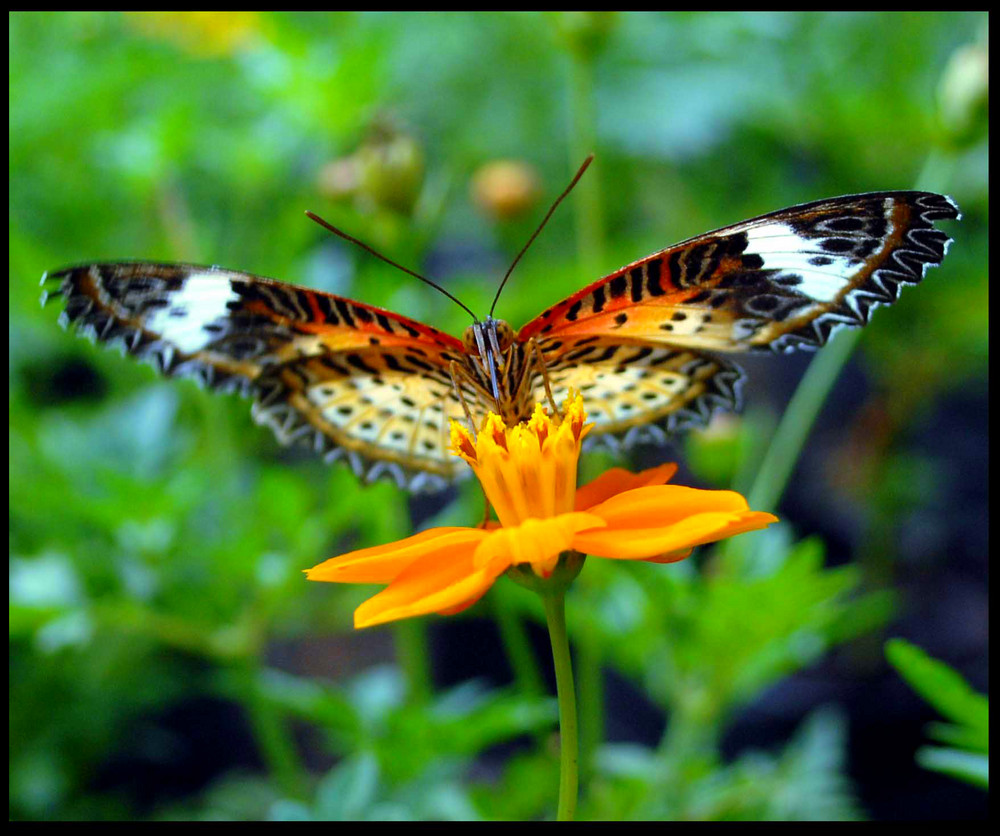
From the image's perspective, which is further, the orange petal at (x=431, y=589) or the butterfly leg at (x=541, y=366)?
the butterfly leg at (x=541, y=366)

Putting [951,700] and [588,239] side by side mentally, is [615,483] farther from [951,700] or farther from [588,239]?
[588,239]

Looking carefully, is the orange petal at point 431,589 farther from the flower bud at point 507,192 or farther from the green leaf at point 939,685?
the flower bud at point 507,192

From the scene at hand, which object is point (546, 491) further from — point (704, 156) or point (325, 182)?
point (704, 156)

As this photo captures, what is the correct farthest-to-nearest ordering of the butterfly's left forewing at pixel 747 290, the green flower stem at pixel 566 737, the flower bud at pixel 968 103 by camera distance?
the flower bud at pixel 968 103 < the butterfly's left forewing at pixel 747 290 < the green flower stem at pixel 566 737

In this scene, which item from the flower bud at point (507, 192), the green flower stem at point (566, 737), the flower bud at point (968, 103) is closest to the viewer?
the green flower stem at point (566, 737)

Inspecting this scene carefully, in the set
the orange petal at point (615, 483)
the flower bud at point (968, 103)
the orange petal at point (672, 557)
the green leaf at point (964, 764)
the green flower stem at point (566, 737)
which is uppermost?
the flower bud at point (968, 103)

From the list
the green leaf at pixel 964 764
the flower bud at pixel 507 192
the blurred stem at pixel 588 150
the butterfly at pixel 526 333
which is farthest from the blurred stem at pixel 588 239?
the green leaf at pixel 964 764
